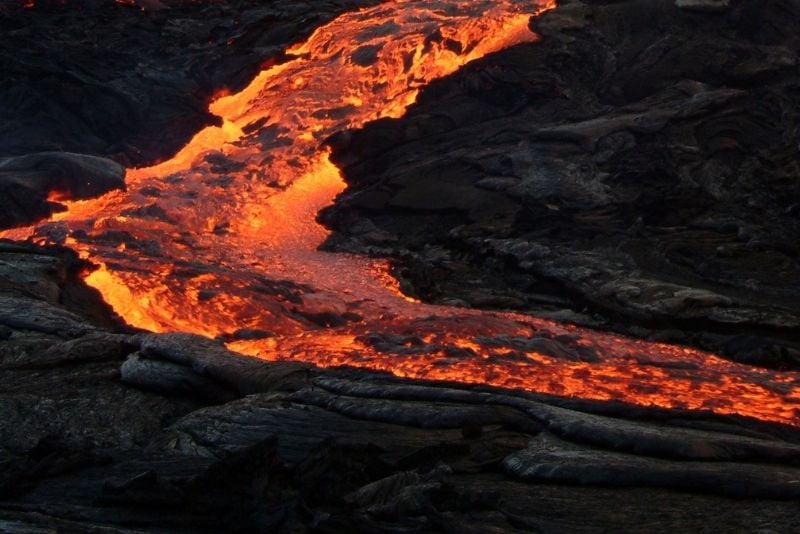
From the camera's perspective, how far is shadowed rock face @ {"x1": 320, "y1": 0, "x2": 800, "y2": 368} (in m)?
16.8

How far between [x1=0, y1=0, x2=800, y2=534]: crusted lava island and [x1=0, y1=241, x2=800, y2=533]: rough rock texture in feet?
0.12

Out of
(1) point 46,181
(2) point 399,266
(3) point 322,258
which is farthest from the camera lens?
(1) point 46,181

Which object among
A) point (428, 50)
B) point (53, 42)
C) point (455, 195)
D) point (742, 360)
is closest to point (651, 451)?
point (742, 360)

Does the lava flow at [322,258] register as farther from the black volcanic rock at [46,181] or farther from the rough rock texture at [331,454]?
the rough rock texture at [331,454]

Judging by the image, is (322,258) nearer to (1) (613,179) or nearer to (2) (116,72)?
(1) (613,179)

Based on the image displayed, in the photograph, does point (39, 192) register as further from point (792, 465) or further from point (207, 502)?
point (792, 465)

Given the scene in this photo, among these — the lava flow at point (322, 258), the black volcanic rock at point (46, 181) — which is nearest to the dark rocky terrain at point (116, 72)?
the black volcanic rock at point (46, 181)

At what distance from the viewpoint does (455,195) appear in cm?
2153

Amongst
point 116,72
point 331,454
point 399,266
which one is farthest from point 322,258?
point 331,454

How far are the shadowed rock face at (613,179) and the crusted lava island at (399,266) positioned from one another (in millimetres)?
75

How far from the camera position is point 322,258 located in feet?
64.8

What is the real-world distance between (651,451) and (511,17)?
69.8 ft

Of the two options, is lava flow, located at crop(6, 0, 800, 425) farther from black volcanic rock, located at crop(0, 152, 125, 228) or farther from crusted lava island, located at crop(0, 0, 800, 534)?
black volcanic rock, located at crop(0, 152, 125, 228)

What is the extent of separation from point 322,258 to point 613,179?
630cm
